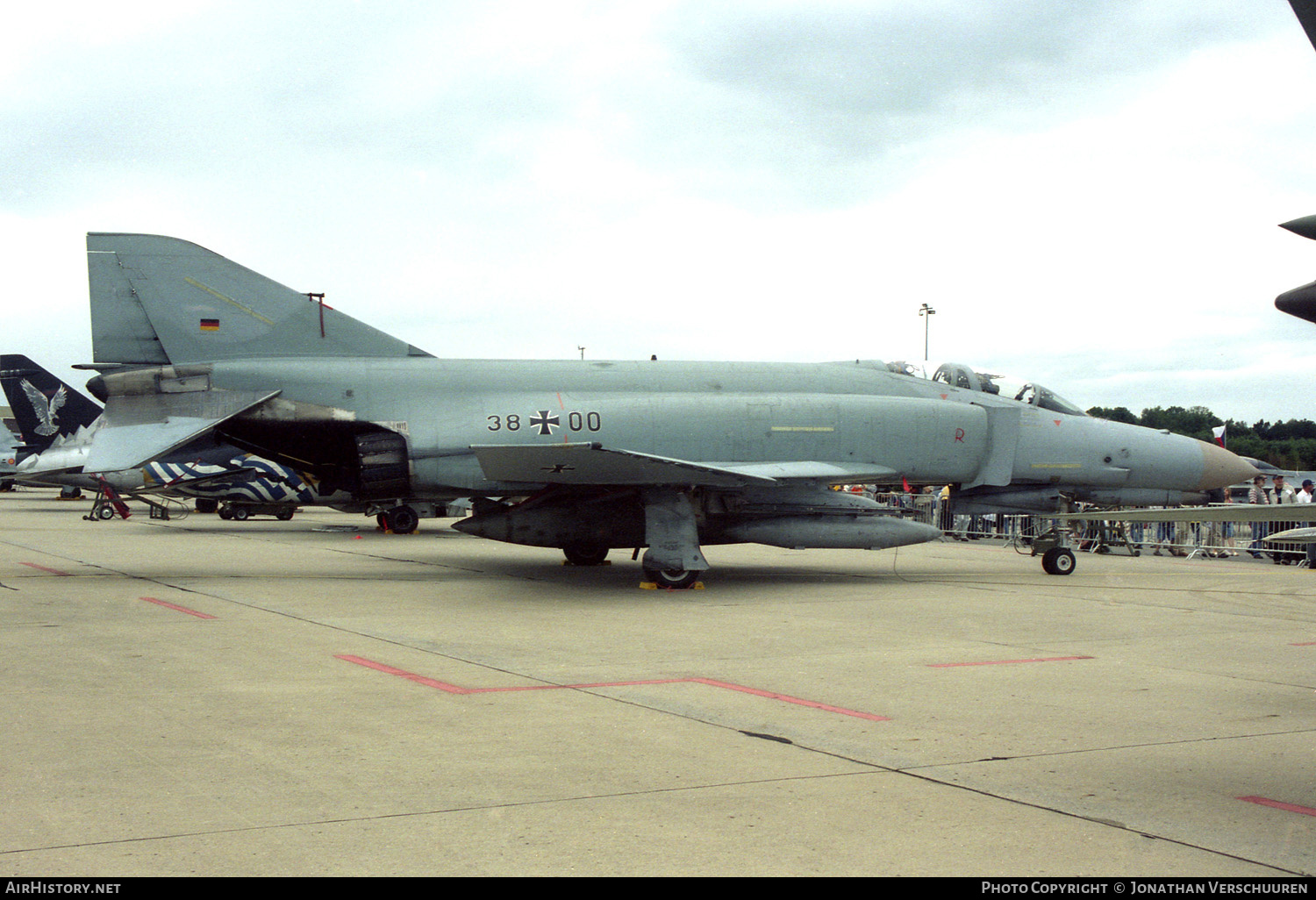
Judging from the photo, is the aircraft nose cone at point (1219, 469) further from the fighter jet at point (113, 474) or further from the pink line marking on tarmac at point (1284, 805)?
the fighter jet at point (113, 474)

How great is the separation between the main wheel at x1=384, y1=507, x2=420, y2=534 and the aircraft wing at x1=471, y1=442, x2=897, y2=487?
533 inches

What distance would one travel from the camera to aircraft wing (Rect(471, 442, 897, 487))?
11.2 m

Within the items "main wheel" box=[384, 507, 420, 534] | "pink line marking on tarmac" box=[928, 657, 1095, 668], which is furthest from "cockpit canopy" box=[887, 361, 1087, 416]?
"main wheel" box=[384, 507, 420, 534]

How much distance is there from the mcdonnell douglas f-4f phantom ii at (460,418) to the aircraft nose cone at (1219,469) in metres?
4.37

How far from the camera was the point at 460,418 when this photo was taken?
13.7m

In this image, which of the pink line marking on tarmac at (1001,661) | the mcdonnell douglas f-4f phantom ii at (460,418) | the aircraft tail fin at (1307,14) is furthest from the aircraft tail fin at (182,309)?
the aircraft tail fin at (1307,14)

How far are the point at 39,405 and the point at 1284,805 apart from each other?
39.6 meters

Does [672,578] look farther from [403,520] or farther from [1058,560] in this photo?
[403,520]

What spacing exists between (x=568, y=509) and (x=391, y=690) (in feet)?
23.1

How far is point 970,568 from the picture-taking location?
53.4 ft

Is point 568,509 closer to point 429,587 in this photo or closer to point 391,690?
point 429,587

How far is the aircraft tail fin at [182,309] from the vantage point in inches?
534

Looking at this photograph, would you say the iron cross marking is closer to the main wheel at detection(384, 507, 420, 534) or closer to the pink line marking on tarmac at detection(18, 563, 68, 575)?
the pink line marking on tarmac at detection(18, 563, 68, 575)
